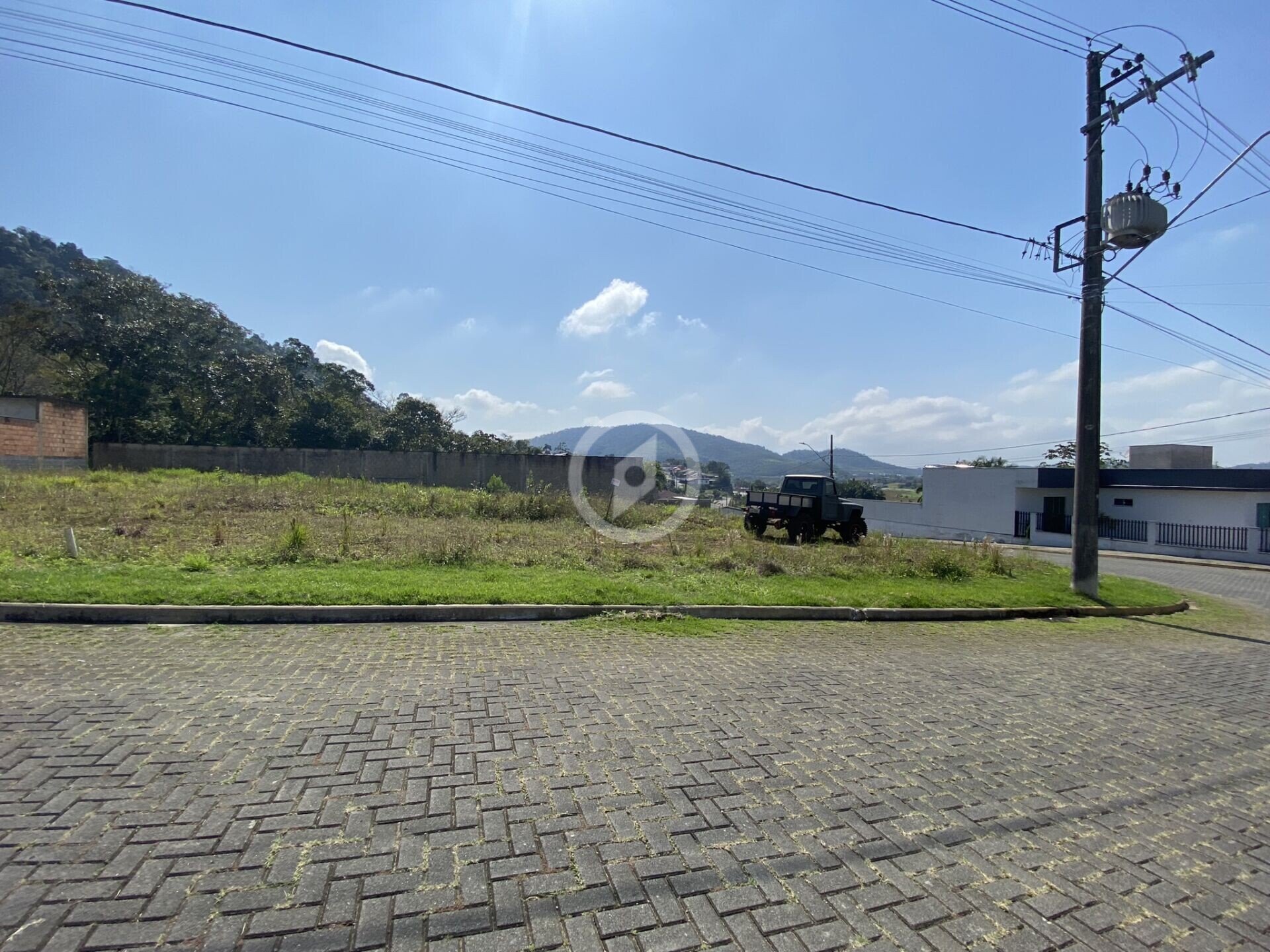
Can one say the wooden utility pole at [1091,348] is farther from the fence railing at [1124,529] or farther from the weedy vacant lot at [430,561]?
the fence railing at [1124,529]

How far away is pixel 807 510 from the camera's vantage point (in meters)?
17.6

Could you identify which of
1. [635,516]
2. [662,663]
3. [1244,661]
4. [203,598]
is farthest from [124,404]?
[1244,661]

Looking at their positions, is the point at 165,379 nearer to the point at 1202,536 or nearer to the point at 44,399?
the point at 44,399

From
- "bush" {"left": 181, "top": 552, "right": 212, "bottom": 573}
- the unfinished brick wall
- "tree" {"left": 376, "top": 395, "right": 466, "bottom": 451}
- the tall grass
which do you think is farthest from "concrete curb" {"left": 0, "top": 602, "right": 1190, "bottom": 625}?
"tree" {"left": 376, "top": 395, "right": 466, "bottom": 451}

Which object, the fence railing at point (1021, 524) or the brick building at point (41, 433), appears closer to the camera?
the brick building at point (41, 433)

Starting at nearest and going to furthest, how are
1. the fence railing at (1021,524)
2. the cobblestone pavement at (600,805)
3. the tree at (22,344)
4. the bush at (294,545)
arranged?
the cobblestone pavement at (600,805) < the bush at (294,545) < the fence railing at (1021,524) < the tree at (22,344)

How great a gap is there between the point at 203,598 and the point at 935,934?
792 centimetres

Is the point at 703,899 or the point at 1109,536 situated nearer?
the point at 703,899

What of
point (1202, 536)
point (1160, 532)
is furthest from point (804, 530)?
point (1160, 532)

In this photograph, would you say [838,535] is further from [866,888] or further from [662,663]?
[866,888]

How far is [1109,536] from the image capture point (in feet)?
96.9

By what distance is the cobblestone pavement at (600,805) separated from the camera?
7.61ft

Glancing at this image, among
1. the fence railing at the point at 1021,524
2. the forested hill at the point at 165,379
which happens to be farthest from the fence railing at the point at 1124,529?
the forested hill at the point at 165,379
